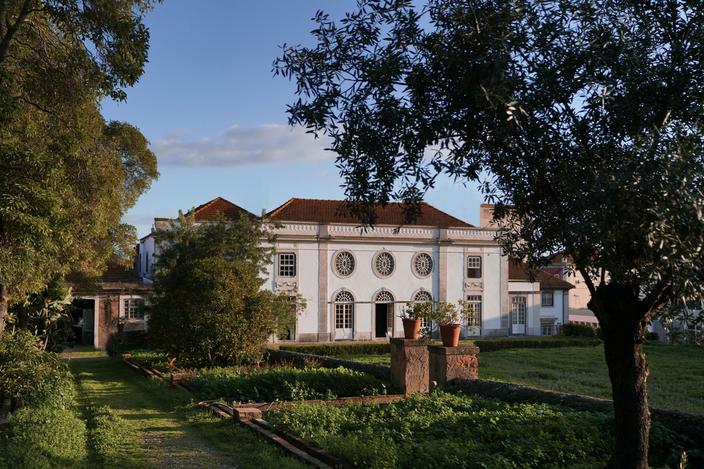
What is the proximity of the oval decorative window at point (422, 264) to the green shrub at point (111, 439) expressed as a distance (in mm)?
29573

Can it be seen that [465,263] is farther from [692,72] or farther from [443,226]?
[692,72]

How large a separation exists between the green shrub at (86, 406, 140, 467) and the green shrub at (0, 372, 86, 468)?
0.52ft

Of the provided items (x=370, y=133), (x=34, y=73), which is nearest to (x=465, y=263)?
(x=34, y=73)

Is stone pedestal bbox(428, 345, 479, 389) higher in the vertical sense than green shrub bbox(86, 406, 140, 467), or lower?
higher

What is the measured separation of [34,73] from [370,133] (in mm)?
7207

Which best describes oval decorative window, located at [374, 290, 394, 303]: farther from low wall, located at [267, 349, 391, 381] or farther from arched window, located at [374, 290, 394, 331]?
low wall, located at [267, 349, 391, 381]

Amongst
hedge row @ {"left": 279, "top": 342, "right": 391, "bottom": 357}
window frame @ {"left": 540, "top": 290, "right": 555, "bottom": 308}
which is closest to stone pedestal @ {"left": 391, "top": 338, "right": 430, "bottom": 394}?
hedge row @ {"left": 279, "top": 342, "right": 391, "bottom": 357}

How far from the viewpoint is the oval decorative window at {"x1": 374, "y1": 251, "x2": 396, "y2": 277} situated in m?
39.0

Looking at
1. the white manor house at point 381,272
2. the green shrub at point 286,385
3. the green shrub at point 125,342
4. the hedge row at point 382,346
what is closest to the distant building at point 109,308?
the green shrub at point 125,342

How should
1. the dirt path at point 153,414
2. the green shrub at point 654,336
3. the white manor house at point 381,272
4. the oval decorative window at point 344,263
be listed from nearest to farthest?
1. the dirt path at point 153,414
2. the white manor house at point 381,272
3. the green shrub at point 654,336
4. the oval decorative window at point 344,263

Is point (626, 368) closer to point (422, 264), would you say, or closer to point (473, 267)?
point (422, 264)

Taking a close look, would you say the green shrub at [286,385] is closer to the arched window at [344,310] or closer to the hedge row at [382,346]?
the hedge row at [382,346]

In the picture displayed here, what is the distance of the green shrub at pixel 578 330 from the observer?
40375 mm

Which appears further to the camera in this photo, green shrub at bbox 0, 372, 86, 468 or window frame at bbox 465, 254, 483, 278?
window frame at bbox 465, 254, 483, 278
